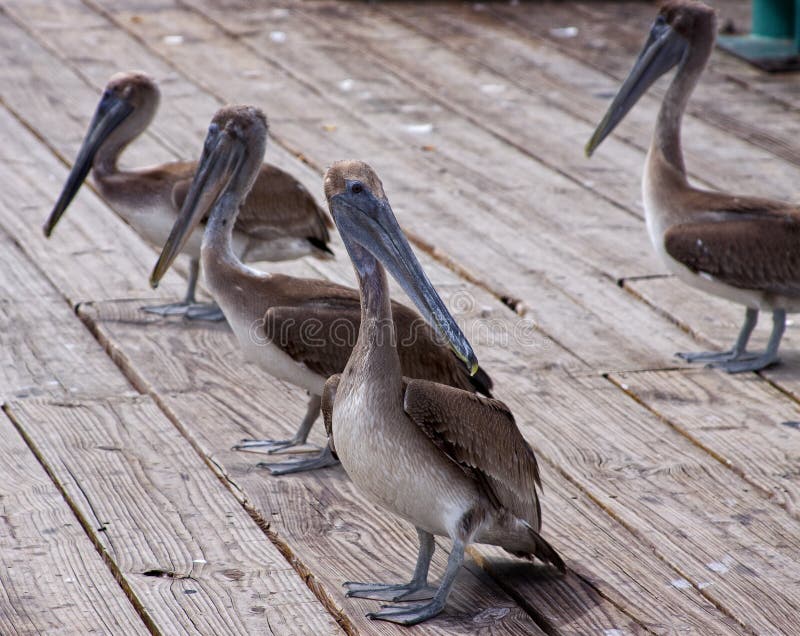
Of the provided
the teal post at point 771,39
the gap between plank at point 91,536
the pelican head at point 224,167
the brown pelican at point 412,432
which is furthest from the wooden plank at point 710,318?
the teal post at point 771,39

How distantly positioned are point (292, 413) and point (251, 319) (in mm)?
531

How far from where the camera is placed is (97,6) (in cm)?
969

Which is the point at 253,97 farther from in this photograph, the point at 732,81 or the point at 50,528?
the point at 50,528

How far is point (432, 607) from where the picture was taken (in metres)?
3.47

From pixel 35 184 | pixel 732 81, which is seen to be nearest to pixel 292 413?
pixel 35 184

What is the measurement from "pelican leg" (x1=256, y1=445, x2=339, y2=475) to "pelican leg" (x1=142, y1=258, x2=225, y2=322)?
1.30 m

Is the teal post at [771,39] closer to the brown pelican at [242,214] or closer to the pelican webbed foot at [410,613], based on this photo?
the brown pelican at [242,214]

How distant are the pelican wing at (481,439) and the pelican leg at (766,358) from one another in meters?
1.78

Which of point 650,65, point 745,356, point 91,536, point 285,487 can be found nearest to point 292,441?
point 285,487

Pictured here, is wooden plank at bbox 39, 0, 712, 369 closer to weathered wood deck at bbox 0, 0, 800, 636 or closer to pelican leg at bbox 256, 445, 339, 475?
weathered wood deck at bbox 0, 0, 800, 636

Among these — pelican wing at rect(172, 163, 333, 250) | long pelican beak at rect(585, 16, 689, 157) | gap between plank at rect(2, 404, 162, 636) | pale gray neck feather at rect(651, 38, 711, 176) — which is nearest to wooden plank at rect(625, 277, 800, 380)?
pale gray neck feather at rect(651, 38, 711, 176)

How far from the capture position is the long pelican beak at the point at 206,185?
4.98m

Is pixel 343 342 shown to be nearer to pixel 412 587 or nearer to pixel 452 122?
pixel 412 587

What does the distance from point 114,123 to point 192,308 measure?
1012 mm
